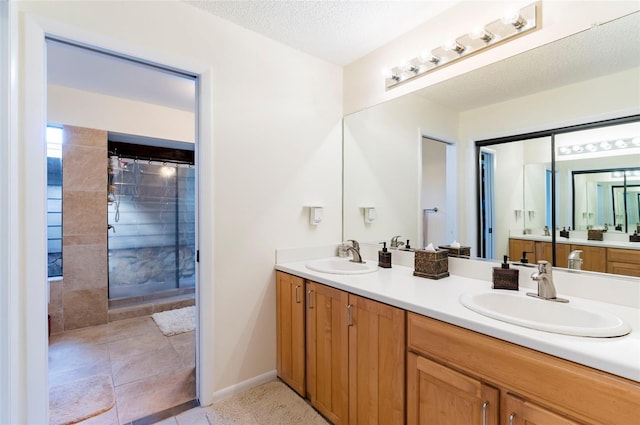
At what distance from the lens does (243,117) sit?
2068 mm

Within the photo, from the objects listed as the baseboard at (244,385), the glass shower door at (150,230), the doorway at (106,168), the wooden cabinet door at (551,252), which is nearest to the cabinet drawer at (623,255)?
the wooden cabinet door at (551,252)

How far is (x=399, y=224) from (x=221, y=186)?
1.31 m

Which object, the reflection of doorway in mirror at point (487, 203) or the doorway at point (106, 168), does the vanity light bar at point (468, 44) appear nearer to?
the reflection of doorway in mirror at point (487, 203)

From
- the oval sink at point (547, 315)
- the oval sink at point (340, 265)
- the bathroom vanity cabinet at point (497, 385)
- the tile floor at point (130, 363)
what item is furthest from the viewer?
the oval sink at point (340, 265)

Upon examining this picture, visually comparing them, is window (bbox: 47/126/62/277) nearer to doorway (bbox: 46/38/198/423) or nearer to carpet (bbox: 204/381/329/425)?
doorway (bbox: 46/38/198/423)

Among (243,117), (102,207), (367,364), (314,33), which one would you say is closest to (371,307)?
(367,364)

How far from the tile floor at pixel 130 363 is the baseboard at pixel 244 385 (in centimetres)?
22

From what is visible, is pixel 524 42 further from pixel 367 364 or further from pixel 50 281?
pixel 50 281

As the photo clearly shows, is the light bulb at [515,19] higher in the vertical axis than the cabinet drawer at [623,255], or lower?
higher

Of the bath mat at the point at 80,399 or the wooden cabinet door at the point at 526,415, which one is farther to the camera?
the bath mat at the point at 80,399

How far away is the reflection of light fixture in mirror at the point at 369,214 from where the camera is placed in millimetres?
2470

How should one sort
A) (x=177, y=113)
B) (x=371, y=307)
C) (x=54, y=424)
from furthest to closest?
1. (x=177, y=113)
2. (x=54, y=424)
3. (x=371, y=307)

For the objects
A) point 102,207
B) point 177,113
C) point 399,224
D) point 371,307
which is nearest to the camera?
point 371,307

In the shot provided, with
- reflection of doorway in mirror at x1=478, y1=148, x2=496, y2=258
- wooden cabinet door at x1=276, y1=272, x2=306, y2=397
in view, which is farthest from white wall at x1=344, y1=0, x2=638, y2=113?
wooden cabinet door at x1=276, y1=272, x2=306, y2=397
